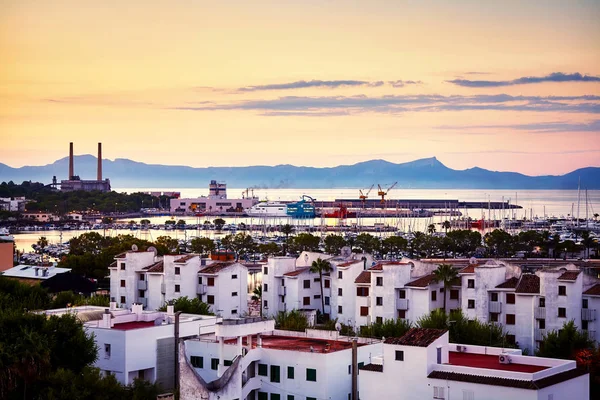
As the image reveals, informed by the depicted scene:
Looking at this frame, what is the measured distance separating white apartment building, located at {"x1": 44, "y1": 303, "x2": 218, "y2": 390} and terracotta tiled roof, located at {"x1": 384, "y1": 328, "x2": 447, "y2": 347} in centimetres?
726

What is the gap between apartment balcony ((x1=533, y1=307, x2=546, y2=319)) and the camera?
2812 centimetres

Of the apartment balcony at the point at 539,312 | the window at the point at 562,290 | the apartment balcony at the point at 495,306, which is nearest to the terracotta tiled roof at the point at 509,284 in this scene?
the apartment balcony at the point at 495,306

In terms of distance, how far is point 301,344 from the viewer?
23156mm

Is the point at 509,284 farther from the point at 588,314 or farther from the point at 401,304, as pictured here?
the point at 401,304

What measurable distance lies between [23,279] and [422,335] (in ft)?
81.5

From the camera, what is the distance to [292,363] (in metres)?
21.0

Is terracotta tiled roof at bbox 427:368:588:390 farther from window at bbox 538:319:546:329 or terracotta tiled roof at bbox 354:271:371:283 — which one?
terracotta tiled roof at bbox 354:271:371:283

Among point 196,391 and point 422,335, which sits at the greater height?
point 422,335

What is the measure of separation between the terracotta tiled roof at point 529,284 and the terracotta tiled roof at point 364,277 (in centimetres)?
547

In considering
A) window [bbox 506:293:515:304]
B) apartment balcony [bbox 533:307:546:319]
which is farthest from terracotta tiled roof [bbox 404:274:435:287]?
apartment balcony [bbox 533:307:546:319]

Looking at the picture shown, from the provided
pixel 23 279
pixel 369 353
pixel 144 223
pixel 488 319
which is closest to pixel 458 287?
pixel 488 319

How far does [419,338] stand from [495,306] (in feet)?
40.2

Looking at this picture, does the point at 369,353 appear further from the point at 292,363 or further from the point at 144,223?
the point at 144,223

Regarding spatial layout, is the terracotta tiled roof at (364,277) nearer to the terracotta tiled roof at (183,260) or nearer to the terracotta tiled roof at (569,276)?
the terracotta tiled roof at (183,260)
